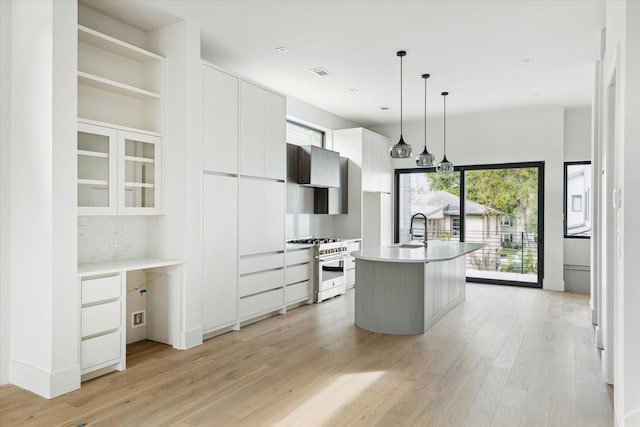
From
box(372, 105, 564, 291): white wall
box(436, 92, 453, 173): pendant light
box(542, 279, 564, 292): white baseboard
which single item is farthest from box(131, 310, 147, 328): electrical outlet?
box(542, 279, 564, 292): white baseboard

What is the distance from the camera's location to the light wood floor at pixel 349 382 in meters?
2.55

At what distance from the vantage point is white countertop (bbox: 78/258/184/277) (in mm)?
3084

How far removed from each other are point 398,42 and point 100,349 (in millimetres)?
3802

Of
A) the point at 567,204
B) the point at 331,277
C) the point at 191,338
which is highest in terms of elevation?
the point at 567,204

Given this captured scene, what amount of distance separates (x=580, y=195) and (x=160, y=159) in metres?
6.47

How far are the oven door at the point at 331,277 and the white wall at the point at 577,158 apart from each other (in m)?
3.72

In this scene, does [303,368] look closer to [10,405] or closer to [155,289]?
[155,289]

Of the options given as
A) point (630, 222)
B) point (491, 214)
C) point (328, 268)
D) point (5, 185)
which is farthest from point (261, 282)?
point (491, 214)

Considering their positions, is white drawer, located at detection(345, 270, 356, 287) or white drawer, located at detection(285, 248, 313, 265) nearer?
white drawer, located at detection(285, 248, 313, 265)

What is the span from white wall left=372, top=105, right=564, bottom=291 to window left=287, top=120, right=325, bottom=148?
1890 millimetres

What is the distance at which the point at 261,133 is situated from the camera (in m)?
4.68

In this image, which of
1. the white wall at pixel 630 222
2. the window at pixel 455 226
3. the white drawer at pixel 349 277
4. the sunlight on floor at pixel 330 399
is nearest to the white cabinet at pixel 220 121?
the sunlight on floor at pixel 330 399

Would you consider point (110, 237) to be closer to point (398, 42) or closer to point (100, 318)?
point (100, 318)

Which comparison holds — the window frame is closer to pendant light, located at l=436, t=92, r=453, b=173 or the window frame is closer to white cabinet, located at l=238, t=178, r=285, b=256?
pendant light, located at l=436, t=92, r=453, b=173
